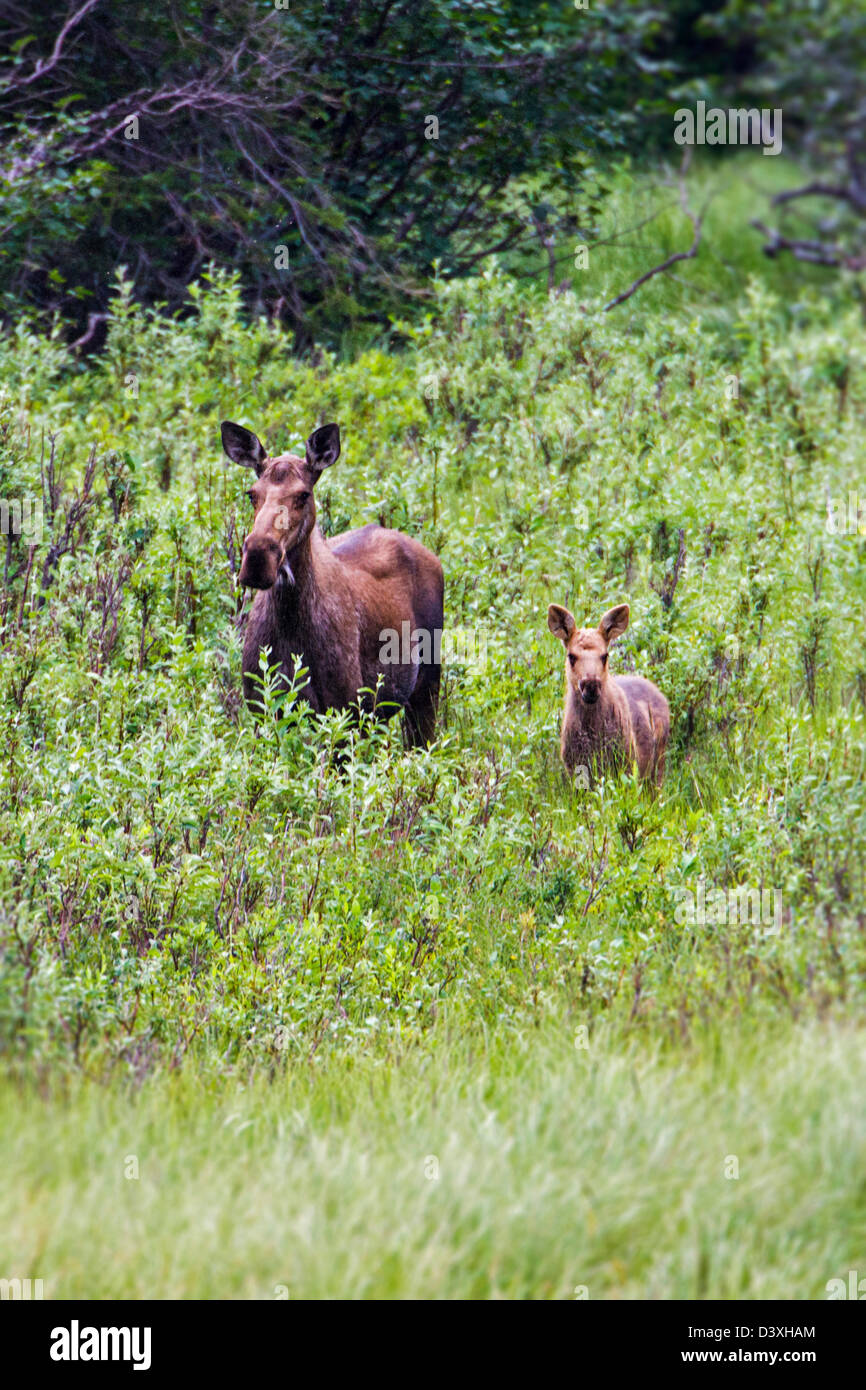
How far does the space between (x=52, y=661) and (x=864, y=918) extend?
506 cm

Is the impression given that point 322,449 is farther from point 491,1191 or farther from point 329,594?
point 491,1191

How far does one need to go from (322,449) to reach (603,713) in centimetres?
213

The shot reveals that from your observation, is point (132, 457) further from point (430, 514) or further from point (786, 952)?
point (786, 952)

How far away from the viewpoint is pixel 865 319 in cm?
2102

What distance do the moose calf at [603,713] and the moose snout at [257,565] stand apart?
1.68 m

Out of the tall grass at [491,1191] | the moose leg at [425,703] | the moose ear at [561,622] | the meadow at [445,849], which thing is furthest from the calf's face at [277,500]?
the tall grass at [491,1191]

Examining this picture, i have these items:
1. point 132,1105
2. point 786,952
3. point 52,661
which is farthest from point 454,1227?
point 52,661

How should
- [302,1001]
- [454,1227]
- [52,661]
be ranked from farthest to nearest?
[52,661]
[302,1001]
[454,1227]

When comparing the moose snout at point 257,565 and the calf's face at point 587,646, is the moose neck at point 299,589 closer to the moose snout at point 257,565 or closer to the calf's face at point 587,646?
the moose snout at point 257,565

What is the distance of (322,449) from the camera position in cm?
855

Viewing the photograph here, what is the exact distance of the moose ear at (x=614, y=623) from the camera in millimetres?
8797

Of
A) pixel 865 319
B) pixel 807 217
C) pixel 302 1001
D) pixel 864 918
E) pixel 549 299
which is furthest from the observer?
pixel 807 217

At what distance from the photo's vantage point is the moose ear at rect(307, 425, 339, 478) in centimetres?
847

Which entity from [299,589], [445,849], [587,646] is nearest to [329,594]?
[299,589]
